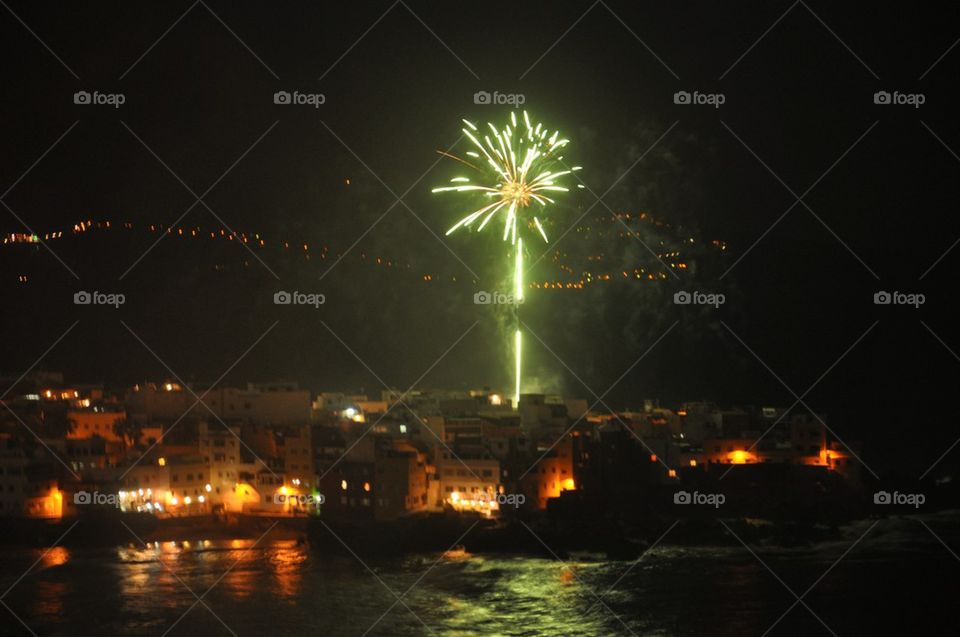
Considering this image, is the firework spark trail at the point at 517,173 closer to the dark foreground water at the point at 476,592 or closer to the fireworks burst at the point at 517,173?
the fireworks burst at the point at 517,173

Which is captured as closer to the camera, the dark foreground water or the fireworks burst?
the dark foreground water

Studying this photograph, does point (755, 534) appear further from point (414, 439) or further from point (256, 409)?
point (256, 409)

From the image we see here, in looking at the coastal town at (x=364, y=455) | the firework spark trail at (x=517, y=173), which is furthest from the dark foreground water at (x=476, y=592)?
the firework spark trail at (x=517, y=173)

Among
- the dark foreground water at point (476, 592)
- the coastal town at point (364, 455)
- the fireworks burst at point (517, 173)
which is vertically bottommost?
the dark foreground water at point (476, 592)

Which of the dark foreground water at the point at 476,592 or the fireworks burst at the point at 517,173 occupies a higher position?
the fireworks burst at the point at 517,173

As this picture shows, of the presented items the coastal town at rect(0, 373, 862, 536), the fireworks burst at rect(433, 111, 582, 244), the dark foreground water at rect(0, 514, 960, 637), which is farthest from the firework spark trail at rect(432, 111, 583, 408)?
the dark foreground water at rect(0, 514, 960, 637)

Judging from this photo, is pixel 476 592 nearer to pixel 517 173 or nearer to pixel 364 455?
pixel 364 455

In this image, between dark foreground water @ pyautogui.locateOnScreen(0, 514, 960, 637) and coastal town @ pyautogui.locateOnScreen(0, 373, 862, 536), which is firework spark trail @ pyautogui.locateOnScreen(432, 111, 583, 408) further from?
dark foreground water @ pyautogui.locateOnScreen(0, 514, 960, 637)

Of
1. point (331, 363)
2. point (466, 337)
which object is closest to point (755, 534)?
point (466, 337)

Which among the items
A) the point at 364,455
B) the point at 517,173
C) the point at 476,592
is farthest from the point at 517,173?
the point at 476,592
